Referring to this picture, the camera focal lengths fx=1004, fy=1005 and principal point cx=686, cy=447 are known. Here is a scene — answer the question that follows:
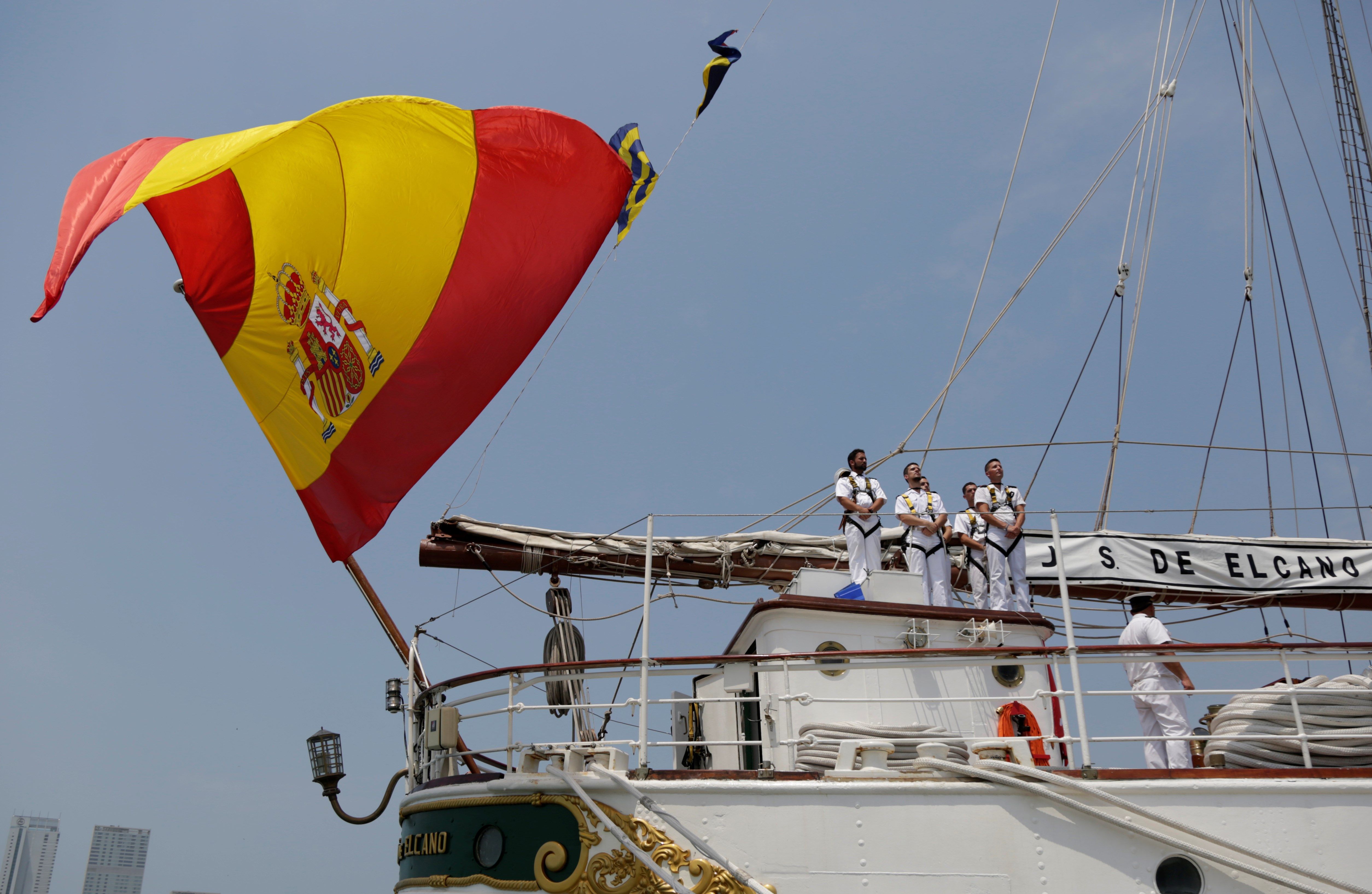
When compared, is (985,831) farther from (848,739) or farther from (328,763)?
(328,763)

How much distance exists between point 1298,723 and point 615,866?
15.6ft

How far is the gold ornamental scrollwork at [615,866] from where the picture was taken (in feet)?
22.1

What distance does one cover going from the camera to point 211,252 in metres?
9.95

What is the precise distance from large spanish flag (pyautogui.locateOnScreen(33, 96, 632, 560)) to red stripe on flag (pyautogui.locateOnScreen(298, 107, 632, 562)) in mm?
19

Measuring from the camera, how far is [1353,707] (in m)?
7.12

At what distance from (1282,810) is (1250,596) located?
6.42m

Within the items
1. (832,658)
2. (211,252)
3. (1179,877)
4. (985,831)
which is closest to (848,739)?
(832,658)

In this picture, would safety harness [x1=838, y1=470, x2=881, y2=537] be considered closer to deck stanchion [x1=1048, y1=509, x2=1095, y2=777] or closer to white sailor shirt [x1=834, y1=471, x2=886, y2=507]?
white sailor shirt [x1=834, y1=471, x2=886, y2=507]

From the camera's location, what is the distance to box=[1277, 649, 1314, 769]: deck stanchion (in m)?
6.84

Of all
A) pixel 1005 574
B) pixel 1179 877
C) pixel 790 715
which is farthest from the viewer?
pixel 1005 574

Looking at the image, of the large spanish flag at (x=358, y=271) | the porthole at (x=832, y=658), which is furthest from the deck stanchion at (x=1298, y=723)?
the large spanish flag at (x=358, y=271)

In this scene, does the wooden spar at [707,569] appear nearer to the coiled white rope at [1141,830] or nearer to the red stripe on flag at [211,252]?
the red stripe on flag at [211,252]

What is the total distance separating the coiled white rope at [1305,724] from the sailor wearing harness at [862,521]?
3.75m

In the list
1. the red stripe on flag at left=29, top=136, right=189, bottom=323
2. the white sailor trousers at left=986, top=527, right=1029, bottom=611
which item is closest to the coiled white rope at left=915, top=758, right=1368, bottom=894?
the white sailor trousers at left=986, top=527, right=1029, bottom=611
